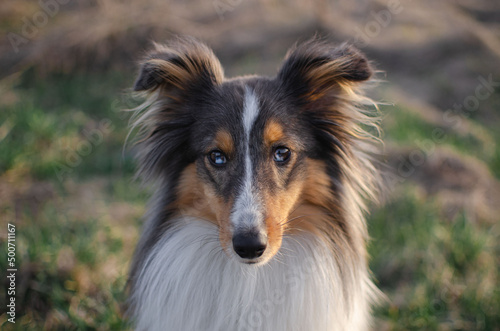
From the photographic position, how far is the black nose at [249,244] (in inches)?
85.9

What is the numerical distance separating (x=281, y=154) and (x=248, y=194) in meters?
0.38

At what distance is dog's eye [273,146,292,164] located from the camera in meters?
2.55

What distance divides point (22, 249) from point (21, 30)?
7.33 metres

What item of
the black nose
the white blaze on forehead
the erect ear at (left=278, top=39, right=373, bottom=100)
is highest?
the erect ear at (left=278, top=39, right=373, bottom=100)

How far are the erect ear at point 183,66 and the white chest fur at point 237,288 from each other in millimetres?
928

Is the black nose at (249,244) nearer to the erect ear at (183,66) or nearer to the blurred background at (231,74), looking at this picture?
the erect ear at (183,66)

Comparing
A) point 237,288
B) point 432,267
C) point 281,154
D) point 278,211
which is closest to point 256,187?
point 278,211

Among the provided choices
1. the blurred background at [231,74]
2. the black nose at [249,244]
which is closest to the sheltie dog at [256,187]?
the black nose at [249,244]

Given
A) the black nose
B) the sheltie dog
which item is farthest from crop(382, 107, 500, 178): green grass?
the black nose

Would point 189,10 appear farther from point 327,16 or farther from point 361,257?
point 361,257

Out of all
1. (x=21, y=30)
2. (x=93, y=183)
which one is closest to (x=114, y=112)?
(x=93, y=183)

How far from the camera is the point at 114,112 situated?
783 centimetres

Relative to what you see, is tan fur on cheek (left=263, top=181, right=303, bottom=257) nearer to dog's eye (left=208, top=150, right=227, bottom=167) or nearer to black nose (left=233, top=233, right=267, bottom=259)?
black nose (left=233, top=233, right=267, bottom=259)

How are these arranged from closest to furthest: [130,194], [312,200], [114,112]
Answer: [312,200], [130,194], [114,112]
